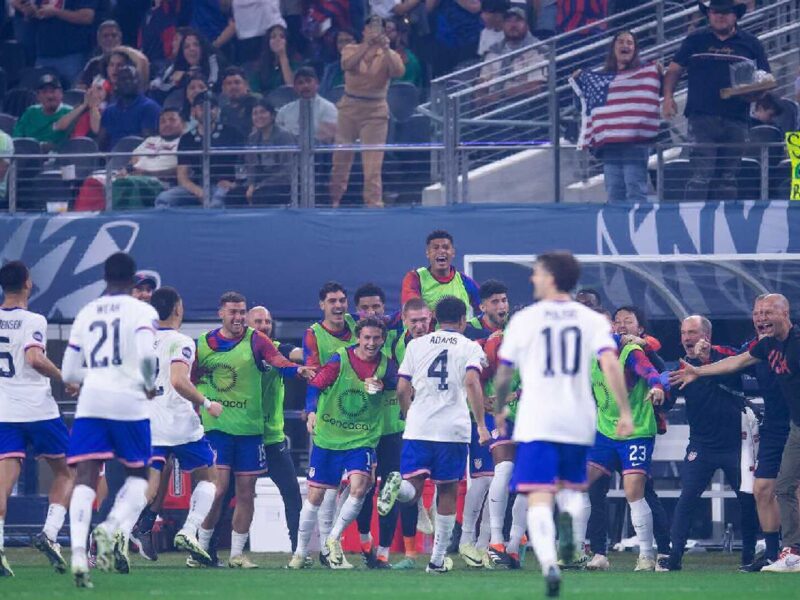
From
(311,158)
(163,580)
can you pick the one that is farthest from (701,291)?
(163,580)

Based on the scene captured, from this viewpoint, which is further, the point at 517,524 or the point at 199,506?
the point at 517,524

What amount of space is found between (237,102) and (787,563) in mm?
8289

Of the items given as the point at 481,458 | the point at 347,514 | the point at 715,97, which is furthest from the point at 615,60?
the point at 347,514

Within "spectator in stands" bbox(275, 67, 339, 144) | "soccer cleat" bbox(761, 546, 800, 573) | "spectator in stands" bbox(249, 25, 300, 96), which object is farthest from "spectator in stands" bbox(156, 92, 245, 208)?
"soccer cleat" bbox(761, 546, 800, 573)

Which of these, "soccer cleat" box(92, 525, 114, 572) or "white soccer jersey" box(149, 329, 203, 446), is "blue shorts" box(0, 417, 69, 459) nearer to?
"white soccer jersey" box(149, 329, 203, 446)

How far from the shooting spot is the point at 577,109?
1730cm

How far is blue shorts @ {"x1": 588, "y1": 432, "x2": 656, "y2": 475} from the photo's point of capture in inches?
521

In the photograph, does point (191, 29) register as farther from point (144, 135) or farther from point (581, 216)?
point (581, 216)

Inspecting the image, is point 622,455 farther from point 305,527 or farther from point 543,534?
point 543,534

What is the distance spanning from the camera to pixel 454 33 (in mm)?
20344

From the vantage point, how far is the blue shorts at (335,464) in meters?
13.4

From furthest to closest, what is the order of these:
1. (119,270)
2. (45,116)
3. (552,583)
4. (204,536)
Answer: (45,116), (204,536), (119,270), (552,583)

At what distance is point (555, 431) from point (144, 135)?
11.1m

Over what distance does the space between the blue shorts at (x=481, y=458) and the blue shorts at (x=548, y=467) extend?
403 centimetres
